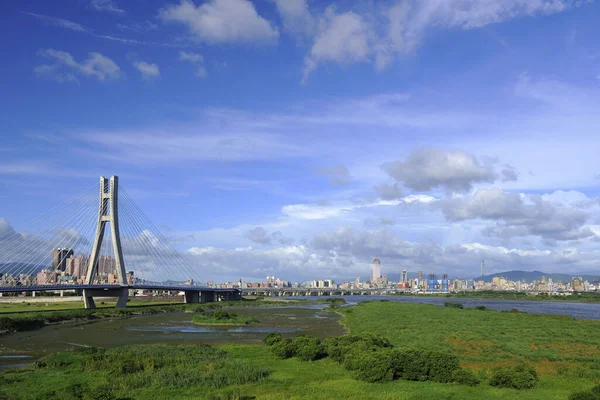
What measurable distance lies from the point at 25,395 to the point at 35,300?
86.2 m

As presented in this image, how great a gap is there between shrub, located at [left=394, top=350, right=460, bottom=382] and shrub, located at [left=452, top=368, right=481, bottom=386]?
23 centimetres

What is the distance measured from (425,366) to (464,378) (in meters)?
1.71

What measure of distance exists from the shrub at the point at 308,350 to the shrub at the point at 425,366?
6.20 meters

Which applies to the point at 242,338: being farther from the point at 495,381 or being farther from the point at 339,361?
the point at 495,381

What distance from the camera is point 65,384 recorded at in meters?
21.1

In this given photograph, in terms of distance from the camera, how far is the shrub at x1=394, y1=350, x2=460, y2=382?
21.4 m

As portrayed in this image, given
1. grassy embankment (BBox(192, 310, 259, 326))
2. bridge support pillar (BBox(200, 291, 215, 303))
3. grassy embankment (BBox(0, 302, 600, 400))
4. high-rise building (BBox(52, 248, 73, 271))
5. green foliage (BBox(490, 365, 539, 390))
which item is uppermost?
high-rise building (BBox(52, 248, 73, 271))

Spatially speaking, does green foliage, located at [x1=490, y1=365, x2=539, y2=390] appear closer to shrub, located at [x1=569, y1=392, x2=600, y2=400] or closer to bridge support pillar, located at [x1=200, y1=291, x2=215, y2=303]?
shrub, located at [x1=569, y1=392, x2=600, y2=400]

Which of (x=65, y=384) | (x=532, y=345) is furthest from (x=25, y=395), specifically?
(x=532, y=345)

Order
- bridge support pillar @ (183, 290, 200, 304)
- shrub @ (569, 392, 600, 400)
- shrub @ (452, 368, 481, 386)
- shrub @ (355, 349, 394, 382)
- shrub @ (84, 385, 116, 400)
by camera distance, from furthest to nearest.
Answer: bridge support pillar @ (183, 290, 200, 304) → shrub @ (355, 349, 394, 382) → shrub @ (452, 368, 481, 386) → shrub @ (84, 385, 116, 400) → shrub @ (569, 392, 600, 400)

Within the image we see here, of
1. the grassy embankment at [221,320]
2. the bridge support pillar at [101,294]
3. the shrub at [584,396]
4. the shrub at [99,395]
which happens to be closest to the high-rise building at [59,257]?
the bridge support pillar at [101,294]

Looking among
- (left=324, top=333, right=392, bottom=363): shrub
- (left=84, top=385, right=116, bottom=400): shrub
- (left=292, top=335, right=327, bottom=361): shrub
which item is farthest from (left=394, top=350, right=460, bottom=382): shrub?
(left=84, top=385, right=116, bottom=400): shrub

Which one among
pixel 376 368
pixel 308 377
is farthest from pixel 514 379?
pixel 308 377

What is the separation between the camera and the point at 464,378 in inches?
822
